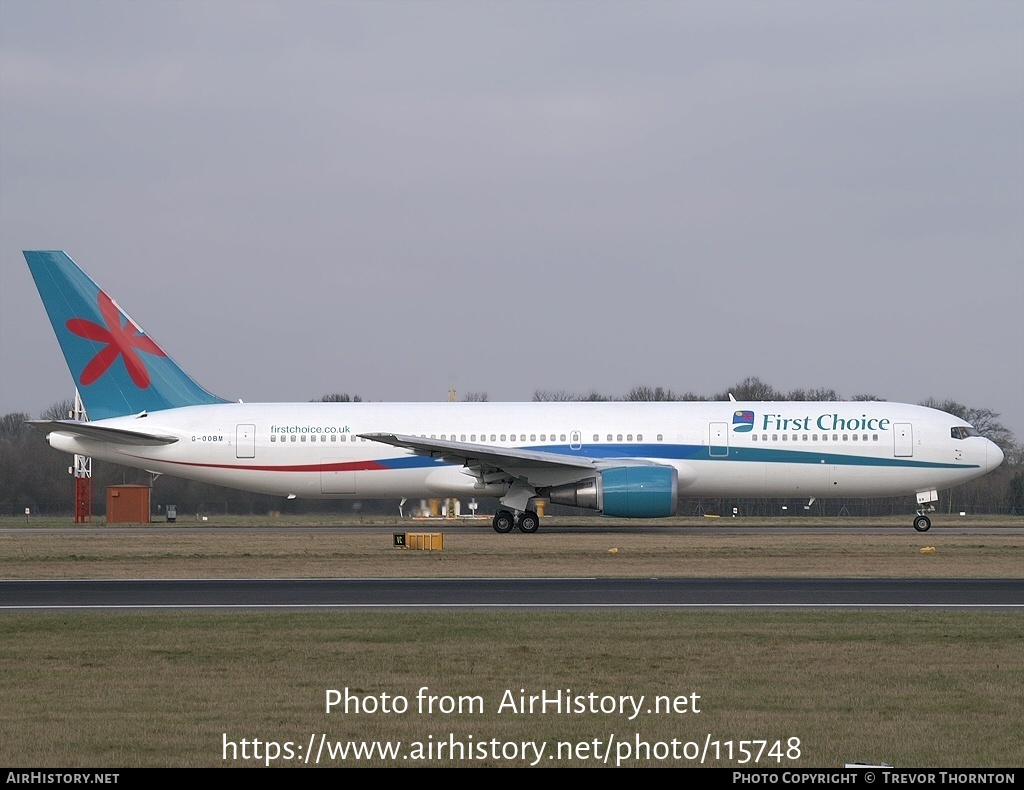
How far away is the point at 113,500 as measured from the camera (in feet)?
148

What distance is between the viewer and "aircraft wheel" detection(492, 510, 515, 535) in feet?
112

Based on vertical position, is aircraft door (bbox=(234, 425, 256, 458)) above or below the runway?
above

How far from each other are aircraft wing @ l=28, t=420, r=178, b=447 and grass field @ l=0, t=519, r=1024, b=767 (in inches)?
789

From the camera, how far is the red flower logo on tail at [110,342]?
36125 mm

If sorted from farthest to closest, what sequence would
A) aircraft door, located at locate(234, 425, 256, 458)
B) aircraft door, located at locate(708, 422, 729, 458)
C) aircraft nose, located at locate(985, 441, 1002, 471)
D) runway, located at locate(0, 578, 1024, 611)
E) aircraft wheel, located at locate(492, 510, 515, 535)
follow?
aircraft door, located at locate(234, 425, 256, 458)
aircraft nose, located at locate(985, 441, 1002, 471)
aircraft door, located at locate(708, 422, 729, 458)
aircraft wheel, located at locate(492, 510, 515, 535)
runway, located at locate(0, 578, 1024, 611)

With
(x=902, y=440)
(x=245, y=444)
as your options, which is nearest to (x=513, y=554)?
(x=245, y=444)

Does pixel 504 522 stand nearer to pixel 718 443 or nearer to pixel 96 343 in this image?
pixel 718 443

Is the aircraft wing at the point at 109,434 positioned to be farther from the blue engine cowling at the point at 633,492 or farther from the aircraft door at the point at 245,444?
the blue engine cowling at the point at 633,492

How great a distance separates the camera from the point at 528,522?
34562 millimetres

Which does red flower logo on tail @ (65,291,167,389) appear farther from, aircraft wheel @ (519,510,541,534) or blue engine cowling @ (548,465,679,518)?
blue engine cowling @ (548,465,679,518)

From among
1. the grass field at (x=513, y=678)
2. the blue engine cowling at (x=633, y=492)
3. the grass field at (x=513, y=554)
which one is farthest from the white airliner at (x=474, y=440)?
the grass field at (x=513, y=678)

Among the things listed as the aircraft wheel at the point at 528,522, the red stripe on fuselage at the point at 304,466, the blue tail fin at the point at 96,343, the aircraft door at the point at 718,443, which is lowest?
the aircraft wheel at the point at 528,522

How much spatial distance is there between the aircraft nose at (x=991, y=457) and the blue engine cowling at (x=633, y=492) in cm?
966

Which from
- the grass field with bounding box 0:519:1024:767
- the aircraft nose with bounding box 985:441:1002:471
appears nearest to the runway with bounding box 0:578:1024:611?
the grass field with bounding box 0:519:1024:767
